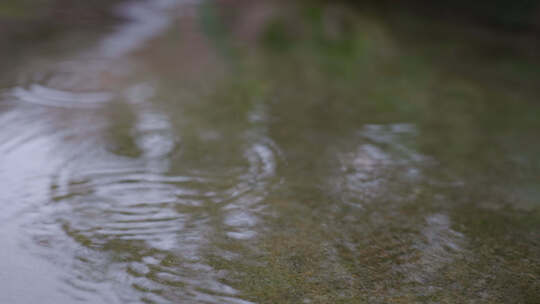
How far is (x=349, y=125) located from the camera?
3.65m

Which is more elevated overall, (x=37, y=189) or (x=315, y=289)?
(x=37, y=189)

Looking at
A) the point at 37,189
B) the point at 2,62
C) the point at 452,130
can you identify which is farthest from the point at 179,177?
the point at 2,62

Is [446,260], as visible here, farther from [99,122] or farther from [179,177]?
[99,122]

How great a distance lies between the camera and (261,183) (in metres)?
2.74

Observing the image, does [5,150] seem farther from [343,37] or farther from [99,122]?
[343,37]

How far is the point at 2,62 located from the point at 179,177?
8.04 feet

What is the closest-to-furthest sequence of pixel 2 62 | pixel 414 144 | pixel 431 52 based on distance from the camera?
pixel 414 144, pixel 2 62, pixel 431 52

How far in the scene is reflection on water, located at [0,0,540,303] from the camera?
1947 millimetres

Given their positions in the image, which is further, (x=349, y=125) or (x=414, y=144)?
(x=349, y=125)

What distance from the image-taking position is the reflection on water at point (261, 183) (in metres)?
1.95

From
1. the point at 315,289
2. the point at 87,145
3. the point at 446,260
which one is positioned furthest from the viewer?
the point at 87,145

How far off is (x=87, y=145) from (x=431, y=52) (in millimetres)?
4267

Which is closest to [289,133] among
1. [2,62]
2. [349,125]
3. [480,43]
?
[349,125]

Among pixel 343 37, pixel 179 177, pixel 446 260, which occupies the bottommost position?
pixel 446 260
